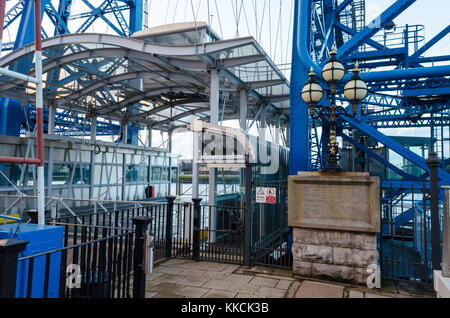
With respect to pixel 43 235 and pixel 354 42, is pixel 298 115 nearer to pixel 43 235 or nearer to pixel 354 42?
pixel 354 42

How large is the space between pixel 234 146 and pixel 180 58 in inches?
167

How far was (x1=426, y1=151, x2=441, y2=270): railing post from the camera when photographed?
5.48 meters

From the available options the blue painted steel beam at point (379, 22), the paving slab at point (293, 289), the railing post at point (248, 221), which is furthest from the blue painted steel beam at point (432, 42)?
the paving slab at point (293, 289)

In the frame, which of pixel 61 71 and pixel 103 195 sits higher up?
pixel 61 71

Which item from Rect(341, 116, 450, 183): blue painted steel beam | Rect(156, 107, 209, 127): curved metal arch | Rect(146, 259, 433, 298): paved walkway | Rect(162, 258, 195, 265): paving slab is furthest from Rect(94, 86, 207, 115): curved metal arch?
Rect(146, 259, 433, 298): paved walkway

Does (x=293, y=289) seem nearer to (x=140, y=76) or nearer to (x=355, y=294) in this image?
(x=355, y=294)

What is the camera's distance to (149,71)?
14.1 meters

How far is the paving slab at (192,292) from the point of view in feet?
18.4

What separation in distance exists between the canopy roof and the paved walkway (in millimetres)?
6927

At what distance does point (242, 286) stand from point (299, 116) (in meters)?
6.72

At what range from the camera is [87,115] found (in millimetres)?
20234
